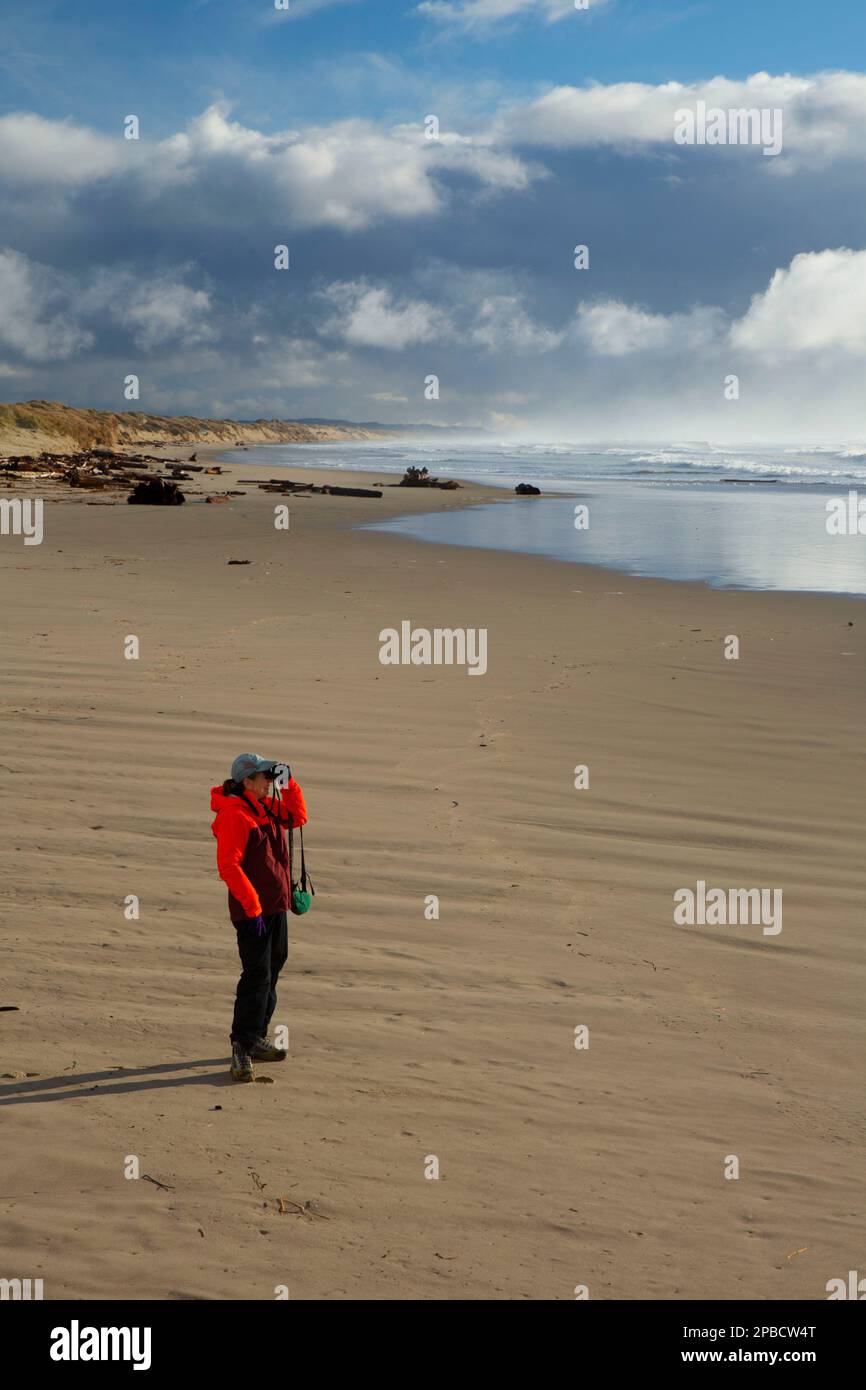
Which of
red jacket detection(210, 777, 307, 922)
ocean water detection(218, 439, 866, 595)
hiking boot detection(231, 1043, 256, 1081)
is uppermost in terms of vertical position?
ocean water detection(218, 439, 866, 595)

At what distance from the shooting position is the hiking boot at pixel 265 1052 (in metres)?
5.20

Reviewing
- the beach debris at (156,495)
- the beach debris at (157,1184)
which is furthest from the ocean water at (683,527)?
the beach debris at (157,1184)

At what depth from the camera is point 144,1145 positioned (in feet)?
15.0

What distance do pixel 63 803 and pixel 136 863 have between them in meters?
1.23

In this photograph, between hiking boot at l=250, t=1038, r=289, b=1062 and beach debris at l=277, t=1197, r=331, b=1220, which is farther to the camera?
hiking boot at l=250, t=1038, r=289, b=1062

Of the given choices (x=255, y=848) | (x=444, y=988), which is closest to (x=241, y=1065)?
(x=255, y=848)

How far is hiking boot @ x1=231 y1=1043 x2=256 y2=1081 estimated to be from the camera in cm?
507

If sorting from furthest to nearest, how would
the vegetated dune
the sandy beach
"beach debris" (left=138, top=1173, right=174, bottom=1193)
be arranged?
the vegetated dune
"beach debris" (left=138, top=1173, right=174, bottom=1193)
the sandy beach

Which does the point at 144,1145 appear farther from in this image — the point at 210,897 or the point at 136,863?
the point at 136,863

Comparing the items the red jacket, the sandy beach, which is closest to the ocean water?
the sandy beach

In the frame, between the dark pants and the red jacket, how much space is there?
4.1 inches

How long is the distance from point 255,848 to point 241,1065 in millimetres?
916

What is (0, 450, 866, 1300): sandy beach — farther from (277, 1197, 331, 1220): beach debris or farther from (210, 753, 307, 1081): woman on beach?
(210, 753, 307, 1081): woman on beach

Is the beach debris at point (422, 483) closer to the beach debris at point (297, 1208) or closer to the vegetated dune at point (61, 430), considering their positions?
the vegetated dune at point (61, 430)
